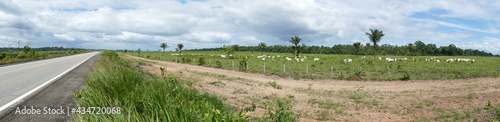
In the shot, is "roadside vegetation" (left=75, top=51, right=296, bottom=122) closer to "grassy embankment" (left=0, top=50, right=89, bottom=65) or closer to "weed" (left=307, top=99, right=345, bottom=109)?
"weed" (left=307, top=99, right=345, bottom=109)

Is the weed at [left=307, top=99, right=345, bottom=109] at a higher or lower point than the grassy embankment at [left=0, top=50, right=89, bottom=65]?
lower

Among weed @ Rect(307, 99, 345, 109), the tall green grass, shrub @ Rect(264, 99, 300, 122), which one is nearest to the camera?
the tall green grass

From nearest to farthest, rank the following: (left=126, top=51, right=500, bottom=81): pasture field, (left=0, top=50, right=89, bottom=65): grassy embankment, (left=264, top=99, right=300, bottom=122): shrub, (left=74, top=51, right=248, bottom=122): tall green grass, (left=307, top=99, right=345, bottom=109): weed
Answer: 1. (left=74, top=51, right=248, bottom=122): tall green grass
2. (left=264, top=99, right=300, bottom=122): shrub
3. (left=307, top=99, right=345, bottom=109): weed
4. (left=126, top=51, right=500, bottom=81): pasture field
5. (left=0, top=50, right=89, bottom=65): grassy embankment

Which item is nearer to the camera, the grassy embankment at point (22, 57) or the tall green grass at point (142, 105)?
the tall green grass at point (142, 105)

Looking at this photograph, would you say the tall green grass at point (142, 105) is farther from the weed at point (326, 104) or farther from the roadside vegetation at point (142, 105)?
the weed at point (326, 104)

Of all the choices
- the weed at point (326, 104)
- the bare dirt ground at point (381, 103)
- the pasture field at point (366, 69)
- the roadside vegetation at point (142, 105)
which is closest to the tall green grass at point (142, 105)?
the roadside vegetation at point (142, 105)

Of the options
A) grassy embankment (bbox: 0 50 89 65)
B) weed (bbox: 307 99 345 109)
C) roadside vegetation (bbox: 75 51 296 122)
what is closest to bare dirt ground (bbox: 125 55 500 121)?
weed (bbox: 307 99 345 109)

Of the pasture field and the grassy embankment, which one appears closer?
the pasture field

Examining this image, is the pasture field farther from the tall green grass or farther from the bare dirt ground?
the tall green grass

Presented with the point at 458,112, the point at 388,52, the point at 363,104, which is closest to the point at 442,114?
the point at 458,112

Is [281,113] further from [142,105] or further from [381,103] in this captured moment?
[381,103]

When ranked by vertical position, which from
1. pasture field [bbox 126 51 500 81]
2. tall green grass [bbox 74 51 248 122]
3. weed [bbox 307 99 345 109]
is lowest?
weed [bbox 307 99 345 109]

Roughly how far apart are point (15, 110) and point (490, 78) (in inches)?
1136

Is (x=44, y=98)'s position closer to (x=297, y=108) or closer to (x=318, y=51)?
(x=297, y=108)
